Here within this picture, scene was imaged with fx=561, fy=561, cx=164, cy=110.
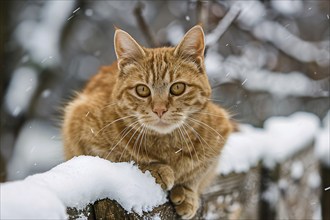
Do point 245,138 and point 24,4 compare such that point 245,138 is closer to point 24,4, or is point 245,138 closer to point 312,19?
point 24,4

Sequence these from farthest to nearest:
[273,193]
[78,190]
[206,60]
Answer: [206,60] → [273,193] → [78,190]

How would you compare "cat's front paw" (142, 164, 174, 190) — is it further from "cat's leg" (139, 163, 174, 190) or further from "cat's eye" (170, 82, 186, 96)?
"cat's eye" (170, 82, 186, 96)

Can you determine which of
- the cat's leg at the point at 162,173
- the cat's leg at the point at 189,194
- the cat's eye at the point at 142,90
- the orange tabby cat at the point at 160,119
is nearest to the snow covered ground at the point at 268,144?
the cat's leg at the point at 189,194

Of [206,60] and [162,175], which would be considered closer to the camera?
[162,175]

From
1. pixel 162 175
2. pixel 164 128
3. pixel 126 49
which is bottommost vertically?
pixel 162 175

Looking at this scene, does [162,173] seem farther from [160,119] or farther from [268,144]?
[268,144]

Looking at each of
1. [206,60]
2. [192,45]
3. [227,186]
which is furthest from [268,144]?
[192,45]

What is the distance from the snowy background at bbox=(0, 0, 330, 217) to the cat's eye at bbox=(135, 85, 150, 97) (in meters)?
1.54

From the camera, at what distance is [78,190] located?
1791mm

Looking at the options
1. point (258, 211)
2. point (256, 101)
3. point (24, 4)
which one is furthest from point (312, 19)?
point (258, 211)

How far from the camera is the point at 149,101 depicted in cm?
248

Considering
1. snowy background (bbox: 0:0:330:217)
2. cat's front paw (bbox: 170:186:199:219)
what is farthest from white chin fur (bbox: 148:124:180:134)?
snowy background (bbox: 0:0:330:217)

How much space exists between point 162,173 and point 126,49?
59cm

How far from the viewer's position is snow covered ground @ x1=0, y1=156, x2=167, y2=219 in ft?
4.87
